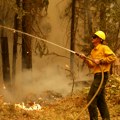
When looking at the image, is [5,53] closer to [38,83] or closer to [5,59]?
[5,59]

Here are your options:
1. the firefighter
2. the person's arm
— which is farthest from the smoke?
the person's arm

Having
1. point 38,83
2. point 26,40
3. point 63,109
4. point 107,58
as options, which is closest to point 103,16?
point 26,40

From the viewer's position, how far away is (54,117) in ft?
27.2

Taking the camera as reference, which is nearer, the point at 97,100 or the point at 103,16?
the point at 97,100

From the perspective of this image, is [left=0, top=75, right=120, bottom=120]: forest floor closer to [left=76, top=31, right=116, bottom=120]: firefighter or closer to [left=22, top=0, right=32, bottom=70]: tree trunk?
[left=76, top=31, right=116, bottom=120]: firefighter

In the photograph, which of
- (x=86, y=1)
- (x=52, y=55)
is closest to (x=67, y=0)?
(x=86, y=1)

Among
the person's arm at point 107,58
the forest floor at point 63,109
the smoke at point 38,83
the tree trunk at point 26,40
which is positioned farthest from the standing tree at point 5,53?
the person's arm at point 107,58

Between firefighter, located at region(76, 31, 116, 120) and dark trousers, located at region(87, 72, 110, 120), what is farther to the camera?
dark trousers, located at region(87, 72, 110, 120)

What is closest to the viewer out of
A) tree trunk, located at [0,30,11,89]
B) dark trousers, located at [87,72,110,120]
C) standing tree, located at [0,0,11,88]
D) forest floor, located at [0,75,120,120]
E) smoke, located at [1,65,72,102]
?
dark trousers, located at [87,72,110,120]

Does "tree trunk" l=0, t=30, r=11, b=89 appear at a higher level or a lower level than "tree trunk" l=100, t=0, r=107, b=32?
lower

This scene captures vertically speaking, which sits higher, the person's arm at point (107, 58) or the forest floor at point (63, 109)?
the person's arm at point (107, 58)

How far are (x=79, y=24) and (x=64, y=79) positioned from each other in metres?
2.79

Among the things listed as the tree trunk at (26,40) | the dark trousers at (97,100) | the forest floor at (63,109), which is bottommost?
the forest floor at (63,109)

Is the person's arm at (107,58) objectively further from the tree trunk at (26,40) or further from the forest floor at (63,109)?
the tree trunk at (26,40)
